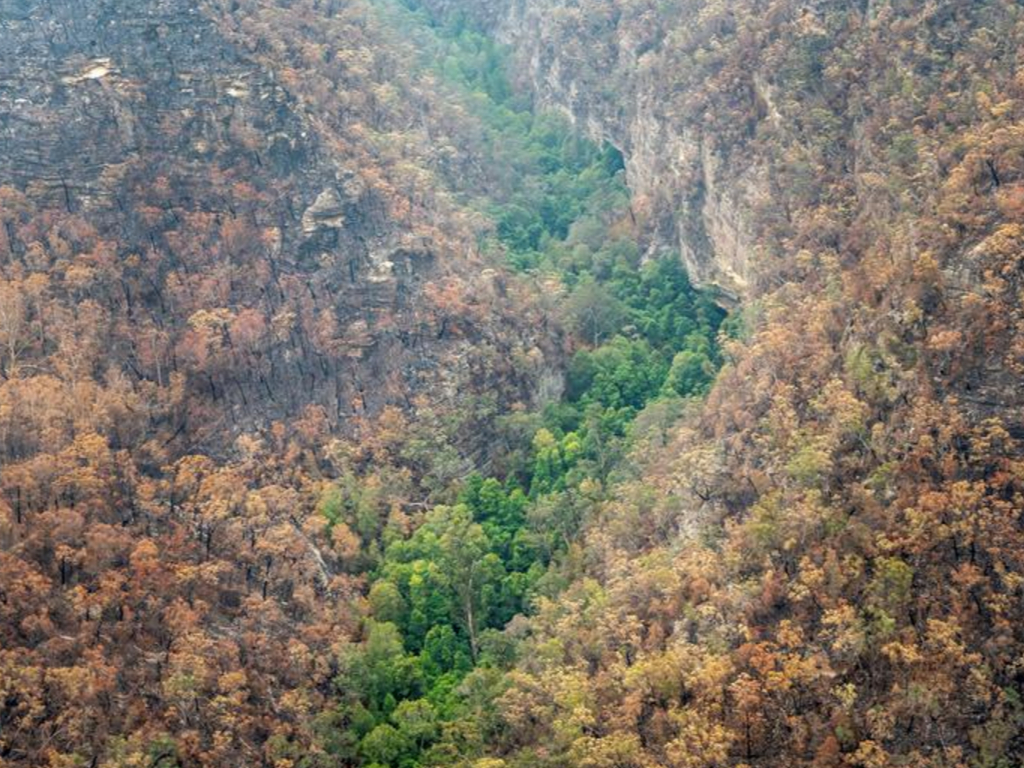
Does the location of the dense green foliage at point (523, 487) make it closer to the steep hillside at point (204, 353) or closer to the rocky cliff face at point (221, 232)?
the steep hillside at point (204, 353)

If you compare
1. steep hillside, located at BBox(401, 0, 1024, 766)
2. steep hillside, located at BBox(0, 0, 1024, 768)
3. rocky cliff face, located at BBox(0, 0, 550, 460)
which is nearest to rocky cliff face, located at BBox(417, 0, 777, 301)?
steep hillside, located at BBox(0, 0, 1024, 768)

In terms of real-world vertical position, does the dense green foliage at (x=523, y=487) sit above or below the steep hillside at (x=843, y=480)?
below

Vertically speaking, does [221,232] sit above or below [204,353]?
above

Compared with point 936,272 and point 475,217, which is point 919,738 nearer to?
point 936,272

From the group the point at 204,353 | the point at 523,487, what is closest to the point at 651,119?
the point at 523,487

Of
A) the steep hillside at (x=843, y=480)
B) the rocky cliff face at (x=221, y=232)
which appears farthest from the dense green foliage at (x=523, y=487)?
the rocky cliff face at (x=221, y=232)

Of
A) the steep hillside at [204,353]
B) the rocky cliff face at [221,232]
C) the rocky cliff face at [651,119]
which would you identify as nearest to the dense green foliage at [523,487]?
the steep hillside at [204,353]

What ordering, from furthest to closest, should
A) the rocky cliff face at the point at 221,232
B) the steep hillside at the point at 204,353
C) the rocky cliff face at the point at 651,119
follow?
the rocky cliff face at the point at 651,119 → the rocky cliff face at the point at 221,232 → the steep hillside at the point at 204,353

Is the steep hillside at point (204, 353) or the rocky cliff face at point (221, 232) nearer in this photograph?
the steep hillside at point (204, 353)

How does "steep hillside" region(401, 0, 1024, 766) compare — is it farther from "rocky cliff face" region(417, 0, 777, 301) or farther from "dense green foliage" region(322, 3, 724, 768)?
"rocky cliff face" region(417, 0, 777, 301)

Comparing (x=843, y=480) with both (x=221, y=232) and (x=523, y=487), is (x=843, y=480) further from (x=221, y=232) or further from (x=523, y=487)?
(x=221, y=232)

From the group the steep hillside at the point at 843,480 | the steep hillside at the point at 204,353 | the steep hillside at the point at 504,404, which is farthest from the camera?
the steep hillside at the point at 204,353
